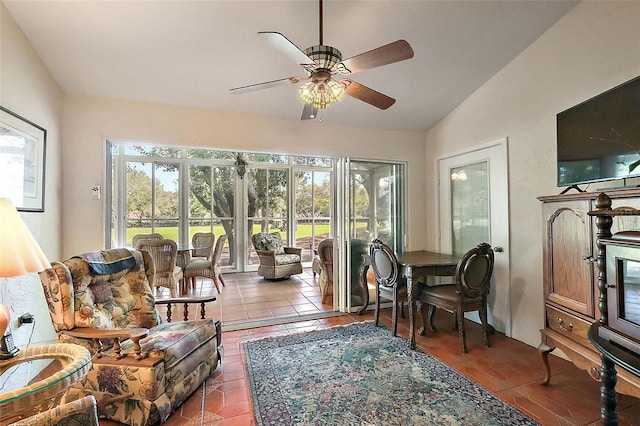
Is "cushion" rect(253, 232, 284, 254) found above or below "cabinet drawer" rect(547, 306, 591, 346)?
above

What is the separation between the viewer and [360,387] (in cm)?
213

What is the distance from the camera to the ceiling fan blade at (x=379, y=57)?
153 cm

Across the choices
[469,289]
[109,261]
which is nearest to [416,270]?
[469,289]

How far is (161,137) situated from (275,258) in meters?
3.11

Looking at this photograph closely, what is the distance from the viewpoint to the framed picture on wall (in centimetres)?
192

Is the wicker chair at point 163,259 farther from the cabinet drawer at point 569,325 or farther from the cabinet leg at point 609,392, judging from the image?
the cabinet leg at point 609,392

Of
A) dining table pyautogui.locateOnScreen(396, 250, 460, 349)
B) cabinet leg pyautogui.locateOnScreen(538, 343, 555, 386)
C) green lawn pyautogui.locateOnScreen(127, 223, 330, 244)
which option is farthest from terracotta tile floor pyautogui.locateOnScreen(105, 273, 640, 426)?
green lawn pyautogui.locateOnScreen(127, 223, 330, 244)

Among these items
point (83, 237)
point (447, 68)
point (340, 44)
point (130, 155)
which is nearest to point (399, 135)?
point (447, 68)

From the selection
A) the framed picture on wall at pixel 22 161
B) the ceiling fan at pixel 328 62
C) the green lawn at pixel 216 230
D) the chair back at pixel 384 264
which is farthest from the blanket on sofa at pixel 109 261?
the green lawn at pixel 216 230

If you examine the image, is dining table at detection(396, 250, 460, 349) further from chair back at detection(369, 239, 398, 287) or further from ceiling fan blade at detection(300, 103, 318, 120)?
ceiling fan blade at detection(300, 103, 318, 120)

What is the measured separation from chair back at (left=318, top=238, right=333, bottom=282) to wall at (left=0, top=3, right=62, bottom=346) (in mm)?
2828

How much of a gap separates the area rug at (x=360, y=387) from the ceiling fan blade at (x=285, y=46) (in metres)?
2.13

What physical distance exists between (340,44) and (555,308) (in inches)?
99.7

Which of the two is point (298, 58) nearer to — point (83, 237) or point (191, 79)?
point (191, 79)
